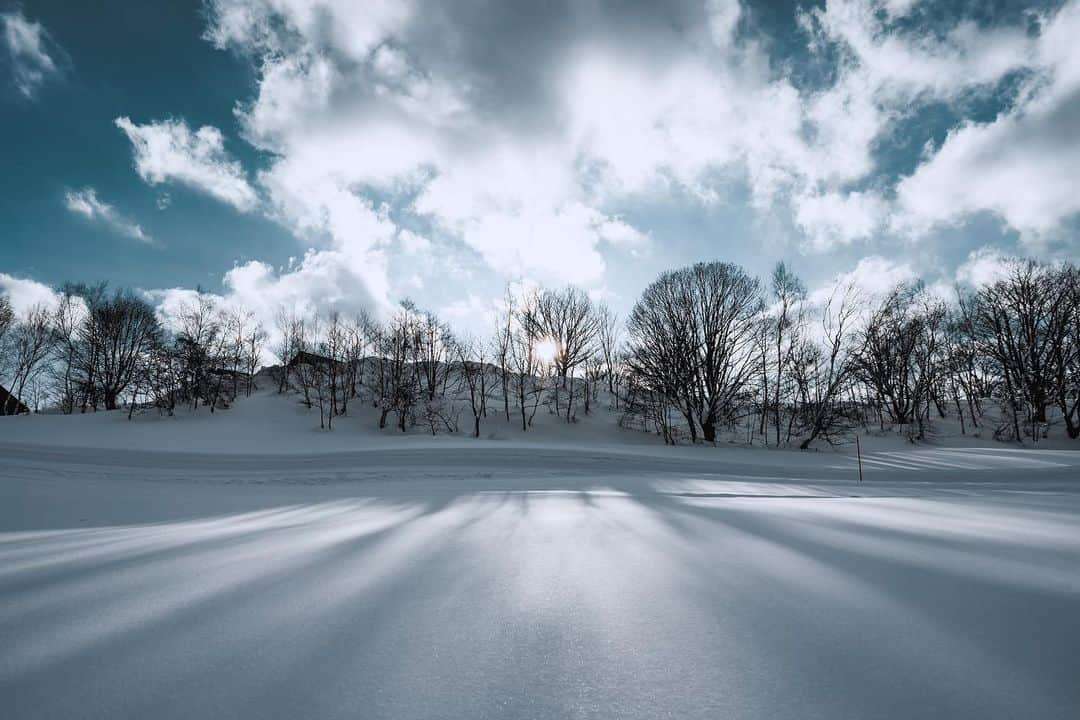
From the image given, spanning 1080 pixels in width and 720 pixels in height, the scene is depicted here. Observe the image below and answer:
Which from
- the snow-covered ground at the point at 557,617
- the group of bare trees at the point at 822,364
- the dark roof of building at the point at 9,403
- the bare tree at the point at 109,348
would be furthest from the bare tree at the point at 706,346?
the dark roof of building at the point at 9,403

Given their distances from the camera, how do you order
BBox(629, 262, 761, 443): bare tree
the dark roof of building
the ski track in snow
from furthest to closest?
1. the dark roof of building
2. BBox(629, 262, 761, 443): bare tree
3. the ski track in snow

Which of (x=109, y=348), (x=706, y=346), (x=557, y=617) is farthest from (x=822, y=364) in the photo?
(x=109, y=348)

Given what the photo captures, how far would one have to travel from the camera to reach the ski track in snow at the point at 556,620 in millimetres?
1048

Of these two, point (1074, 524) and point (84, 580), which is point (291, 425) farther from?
point (1074, 524)

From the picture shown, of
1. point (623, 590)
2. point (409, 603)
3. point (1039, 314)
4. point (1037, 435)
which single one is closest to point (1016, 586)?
point (623, 590)

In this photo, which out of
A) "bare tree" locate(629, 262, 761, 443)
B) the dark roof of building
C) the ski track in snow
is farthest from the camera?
the dark roof of building

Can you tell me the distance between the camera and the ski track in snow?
1048 millimetres

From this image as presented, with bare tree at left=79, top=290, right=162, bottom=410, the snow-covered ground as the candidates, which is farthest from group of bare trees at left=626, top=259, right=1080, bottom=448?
bare tree at left=79, top=290, right=162, bottom=410

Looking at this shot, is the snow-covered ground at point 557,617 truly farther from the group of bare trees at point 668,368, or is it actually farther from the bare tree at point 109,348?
the bare tree at point 109,348

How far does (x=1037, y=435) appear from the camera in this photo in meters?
22.7

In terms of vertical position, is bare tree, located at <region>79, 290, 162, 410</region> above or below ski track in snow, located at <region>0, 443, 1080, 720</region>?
above

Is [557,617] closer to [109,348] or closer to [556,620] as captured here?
[556,620]

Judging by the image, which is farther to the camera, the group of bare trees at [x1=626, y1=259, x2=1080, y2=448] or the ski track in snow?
the group of bare trees at [x1=626, y1=259, x2=1080, y2=448]

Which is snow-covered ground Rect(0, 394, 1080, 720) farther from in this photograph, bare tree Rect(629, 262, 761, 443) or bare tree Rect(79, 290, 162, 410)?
bare tree Rect(79, 290, 162, 410)
